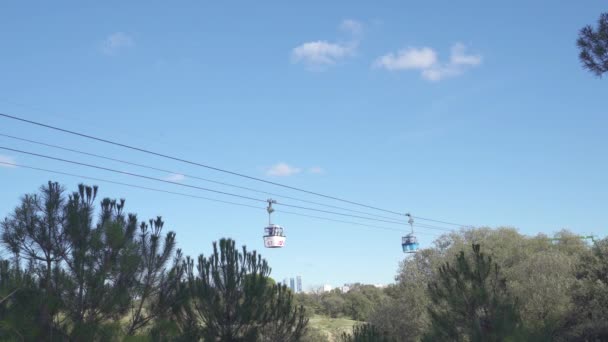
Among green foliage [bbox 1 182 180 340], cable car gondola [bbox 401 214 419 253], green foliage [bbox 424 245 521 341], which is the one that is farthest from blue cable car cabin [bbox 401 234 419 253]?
green foliage [bbox 1 182 180 340]

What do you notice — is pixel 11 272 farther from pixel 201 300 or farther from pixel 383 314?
pixel 383 314

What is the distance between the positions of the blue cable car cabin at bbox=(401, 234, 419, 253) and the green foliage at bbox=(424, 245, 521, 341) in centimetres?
3547

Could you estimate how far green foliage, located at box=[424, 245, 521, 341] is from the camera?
1248 centimetres

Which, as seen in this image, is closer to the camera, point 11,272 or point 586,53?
point 11,272

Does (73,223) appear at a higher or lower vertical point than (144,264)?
higher

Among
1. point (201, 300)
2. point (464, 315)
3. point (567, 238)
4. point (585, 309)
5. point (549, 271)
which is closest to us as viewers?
point (464, 315)

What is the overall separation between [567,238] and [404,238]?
16.0 meters

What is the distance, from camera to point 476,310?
13.1 meters

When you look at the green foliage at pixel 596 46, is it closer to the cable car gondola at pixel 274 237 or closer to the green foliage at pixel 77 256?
the green foliage at pixel 77 256

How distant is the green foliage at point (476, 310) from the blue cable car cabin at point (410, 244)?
35473mm

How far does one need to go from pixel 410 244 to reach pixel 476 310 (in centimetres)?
3653

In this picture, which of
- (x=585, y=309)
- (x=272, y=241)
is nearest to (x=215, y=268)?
(x=585, y=309)

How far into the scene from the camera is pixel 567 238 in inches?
1950

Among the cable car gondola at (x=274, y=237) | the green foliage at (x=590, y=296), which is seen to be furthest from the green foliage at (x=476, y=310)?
the cable car gondola at (x=274, y=237)
